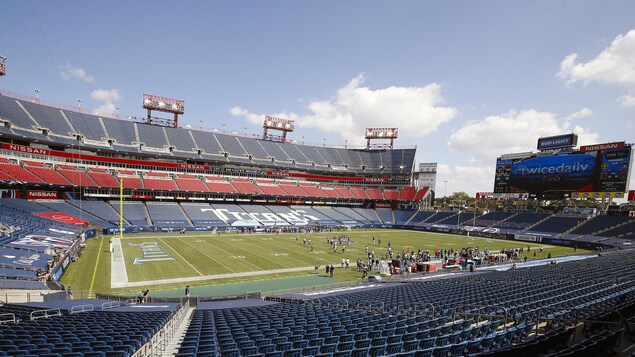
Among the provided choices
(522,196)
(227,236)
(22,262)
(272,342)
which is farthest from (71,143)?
(522,196)

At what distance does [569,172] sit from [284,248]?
49.8 m

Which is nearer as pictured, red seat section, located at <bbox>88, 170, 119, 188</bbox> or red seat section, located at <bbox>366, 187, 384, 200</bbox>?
red seat section, located at <bbox>88, 170, 119, 188</bbox>

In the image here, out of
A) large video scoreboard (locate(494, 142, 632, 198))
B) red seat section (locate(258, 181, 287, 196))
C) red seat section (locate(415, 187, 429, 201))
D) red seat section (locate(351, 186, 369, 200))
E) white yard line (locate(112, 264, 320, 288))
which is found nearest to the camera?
white yard line (locate(112, 264, 320, 288))

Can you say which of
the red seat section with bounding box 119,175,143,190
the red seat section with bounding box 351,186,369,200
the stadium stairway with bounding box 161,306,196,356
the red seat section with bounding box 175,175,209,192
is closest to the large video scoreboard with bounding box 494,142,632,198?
the red seat section with bounding box 351,186,369,200

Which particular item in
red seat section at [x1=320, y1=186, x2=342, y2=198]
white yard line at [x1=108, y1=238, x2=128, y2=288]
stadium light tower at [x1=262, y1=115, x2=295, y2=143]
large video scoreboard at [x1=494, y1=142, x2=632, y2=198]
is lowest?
white yard line at [x1=108, y1=238, x2=128, y2=288]

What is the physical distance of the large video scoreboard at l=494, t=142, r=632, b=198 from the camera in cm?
4859

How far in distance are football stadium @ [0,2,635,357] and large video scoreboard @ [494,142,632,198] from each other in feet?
0.79

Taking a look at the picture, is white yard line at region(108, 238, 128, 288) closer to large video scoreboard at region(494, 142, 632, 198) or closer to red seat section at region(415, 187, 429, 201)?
large video scoreboard at region(494, 142, 632, 198)

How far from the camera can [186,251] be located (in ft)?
122

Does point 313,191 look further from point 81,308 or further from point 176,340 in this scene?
point 176,340

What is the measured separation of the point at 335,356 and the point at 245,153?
74.7 m

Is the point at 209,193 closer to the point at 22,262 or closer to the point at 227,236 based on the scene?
the point at 227,236

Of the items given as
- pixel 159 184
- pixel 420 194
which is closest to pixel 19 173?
pixel 159 184

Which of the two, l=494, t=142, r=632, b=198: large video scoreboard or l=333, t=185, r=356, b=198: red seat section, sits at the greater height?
l=494, t=142, r=632, b=198: large video scoreboard
